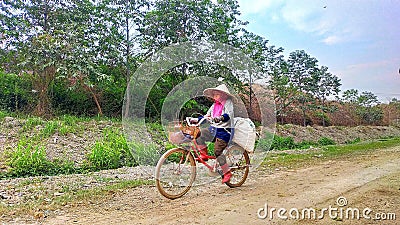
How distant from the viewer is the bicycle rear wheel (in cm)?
552

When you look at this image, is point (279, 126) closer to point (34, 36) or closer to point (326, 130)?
point (326, 130)

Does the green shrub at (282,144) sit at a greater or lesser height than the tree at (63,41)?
lesser

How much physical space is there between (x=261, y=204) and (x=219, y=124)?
1280 mm

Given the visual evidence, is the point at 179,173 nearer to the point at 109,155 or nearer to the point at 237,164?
the point at 237,164

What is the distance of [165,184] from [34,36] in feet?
25.8

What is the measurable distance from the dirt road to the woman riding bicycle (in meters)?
0.65

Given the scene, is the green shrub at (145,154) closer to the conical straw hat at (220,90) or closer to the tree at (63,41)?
the tree at (63,41)

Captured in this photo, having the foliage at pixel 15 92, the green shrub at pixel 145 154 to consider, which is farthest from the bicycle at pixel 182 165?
the foliage at pixel 15 92

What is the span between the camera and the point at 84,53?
36.2ft

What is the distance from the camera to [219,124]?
16.7 ft

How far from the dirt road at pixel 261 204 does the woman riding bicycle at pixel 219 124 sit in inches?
25.8

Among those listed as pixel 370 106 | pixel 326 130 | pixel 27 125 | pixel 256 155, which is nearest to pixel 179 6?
pixel 27 125

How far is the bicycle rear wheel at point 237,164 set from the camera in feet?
18.1

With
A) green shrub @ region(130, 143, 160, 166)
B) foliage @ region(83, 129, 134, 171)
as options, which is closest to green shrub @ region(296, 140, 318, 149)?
green shrub @ region(130, 143, 160, 166)
